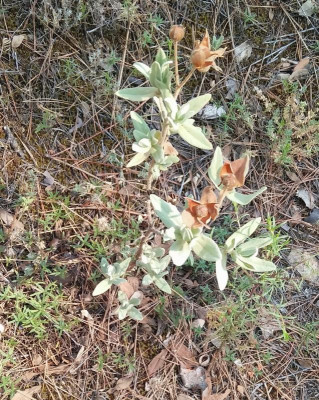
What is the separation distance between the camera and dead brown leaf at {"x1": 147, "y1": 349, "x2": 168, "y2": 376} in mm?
2207

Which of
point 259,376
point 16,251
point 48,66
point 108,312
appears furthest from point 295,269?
point 48,66

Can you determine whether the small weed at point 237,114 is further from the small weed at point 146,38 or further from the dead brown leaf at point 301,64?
the small weed at point 146,38

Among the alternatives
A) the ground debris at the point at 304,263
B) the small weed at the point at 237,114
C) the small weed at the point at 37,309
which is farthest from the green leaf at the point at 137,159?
the ground debris at the point at 304,263

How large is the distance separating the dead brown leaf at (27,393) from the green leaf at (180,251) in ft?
3.08

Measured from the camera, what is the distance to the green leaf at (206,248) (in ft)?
5.46

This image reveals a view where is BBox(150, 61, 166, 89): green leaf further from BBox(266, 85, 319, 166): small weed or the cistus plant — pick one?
BBox(266, 85, 319, 166): small weed

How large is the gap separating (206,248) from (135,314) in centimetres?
58

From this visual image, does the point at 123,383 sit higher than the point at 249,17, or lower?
lower

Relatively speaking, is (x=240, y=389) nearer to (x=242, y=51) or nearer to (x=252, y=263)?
(x=252, y=263)

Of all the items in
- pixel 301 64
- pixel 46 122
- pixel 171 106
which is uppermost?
pixel 171 106

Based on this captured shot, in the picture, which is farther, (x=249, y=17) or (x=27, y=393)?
(x=249, y=17)

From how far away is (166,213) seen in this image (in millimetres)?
1736

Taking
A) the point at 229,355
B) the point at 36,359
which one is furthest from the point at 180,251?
the point at 36,359

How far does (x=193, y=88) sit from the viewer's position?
2.65 meters
